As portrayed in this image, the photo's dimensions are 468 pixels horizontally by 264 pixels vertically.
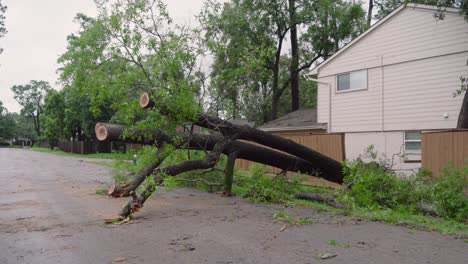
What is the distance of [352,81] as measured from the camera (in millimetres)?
15977

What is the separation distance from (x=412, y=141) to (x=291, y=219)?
9073 mm

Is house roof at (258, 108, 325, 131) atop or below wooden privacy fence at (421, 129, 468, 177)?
atop

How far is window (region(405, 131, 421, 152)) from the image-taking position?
45.2 ft

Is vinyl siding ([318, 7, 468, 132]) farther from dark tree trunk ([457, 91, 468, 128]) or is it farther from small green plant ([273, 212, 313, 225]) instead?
small green plant ([273, 212, 313, 225])

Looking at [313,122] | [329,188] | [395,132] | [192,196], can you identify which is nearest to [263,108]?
[313,122]

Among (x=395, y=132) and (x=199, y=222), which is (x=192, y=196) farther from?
(x=395, y=132)

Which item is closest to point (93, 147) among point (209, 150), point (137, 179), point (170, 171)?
point (209, 150)

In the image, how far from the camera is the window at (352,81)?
50.9ft

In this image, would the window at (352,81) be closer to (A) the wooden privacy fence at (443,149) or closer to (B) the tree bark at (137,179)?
(A) the wooden privacy fence at (443,149)

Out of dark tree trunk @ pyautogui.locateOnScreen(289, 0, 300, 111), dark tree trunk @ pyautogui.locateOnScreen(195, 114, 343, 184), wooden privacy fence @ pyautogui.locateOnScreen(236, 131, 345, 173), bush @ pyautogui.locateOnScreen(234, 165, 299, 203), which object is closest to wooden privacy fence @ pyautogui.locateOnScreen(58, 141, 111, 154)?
dark tree trunk @ pyautogui.locateOnScreen(289, 0, 300, 111)

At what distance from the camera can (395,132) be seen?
14398mm

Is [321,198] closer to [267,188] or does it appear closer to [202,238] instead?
[267,188]

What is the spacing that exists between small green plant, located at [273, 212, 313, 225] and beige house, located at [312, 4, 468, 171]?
7.05 metres

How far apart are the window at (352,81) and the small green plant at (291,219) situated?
9946 millimetres
